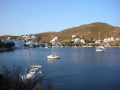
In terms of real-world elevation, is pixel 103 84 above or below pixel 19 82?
below

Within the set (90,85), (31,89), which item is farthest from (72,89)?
(31,89)

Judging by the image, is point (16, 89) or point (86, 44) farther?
point (86, 44)

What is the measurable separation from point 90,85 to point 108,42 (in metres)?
149

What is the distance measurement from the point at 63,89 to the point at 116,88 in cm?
483

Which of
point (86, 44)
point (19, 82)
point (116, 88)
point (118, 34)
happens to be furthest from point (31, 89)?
point (118, 34)

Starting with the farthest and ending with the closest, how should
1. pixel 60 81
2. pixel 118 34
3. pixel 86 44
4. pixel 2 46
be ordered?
pixel 118 34
pixel 86 44
pixel 2 46
pixel 60 81

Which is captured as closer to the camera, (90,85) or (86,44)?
(90,85)

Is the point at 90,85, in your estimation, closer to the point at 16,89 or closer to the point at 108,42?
the point at 16,89

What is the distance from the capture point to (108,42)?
169 m

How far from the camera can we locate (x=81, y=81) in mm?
25812

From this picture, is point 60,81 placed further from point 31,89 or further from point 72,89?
point 31,89

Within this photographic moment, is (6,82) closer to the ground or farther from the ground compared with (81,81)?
farther from the ground

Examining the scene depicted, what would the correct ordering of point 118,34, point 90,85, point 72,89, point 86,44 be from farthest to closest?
point 118,34, point 86,44, point 90,85, point 72,89

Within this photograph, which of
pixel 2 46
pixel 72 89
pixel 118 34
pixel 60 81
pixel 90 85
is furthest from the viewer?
pixel 118 34
